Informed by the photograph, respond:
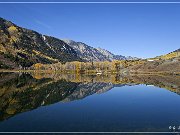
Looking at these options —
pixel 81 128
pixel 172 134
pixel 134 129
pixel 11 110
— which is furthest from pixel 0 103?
pixel 172 134

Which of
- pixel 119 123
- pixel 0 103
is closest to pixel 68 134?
pixel 119 123

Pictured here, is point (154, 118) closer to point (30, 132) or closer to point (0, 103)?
point (30, 132)

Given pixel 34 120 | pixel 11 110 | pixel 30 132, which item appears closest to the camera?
pixel 30 132

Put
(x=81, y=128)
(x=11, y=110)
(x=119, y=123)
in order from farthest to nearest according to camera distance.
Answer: (x=11, y=110) → (x=119, y=123) → (x=81, y=128)

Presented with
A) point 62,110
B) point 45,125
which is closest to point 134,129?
point 45,125

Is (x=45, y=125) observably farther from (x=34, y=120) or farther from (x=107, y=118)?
(x=107, y=118)

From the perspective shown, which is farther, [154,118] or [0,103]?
[0,103]

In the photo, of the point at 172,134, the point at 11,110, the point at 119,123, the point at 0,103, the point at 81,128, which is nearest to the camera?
the point at 172,134

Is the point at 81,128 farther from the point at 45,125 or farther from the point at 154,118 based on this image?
the point at 154,118

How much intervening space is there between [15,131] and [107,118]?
17828 mm

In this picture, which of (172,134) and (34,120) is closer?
(172,134)

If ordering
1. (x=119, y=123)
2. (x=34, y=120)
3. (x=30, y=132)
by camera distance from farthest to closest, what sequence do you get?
(x=34, y=120)
(x=119, y=123)
(x=30, y=132)

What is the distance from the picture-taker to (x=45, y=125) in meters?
48.4

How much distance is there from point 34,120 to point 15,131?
10.1m
